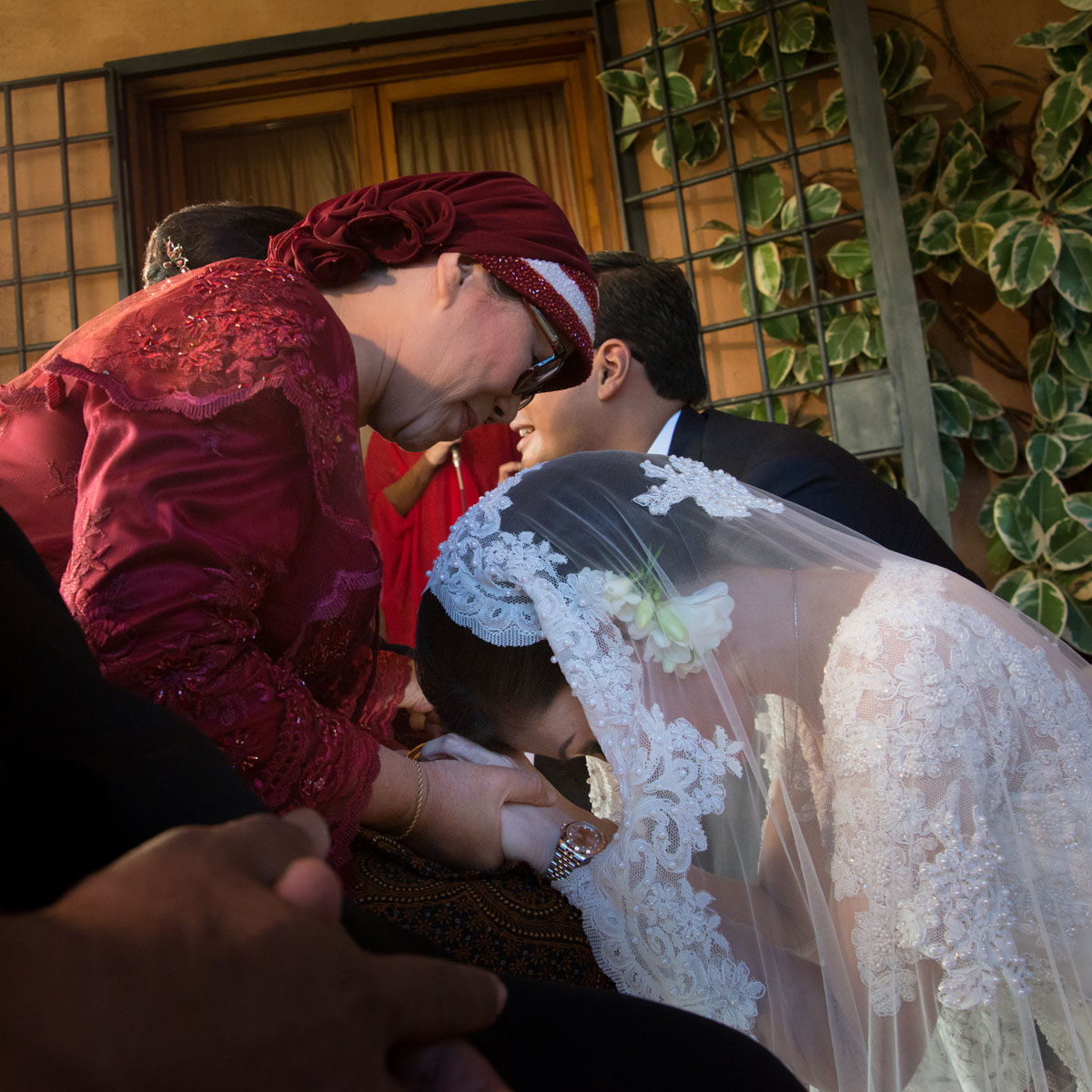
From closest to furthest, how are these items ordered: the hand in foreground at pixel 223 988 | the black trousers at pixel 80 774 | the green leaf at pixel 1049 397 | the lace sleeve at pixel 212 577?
the hand in foreground at pixel 223 988 → the black trousers at pixel 80 774 → the lace sleeve at pixel 212 577 → the green leaf at pixel 1049 397

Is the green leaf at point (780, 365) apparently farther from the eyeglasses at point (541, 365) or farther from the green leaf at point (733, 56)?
the eyeglasses at point (541, 365)

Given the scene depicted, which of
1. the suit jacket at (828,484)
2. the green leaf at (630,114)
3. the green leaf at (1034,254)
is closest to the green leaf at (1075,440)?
the green leaf at (1034,254)

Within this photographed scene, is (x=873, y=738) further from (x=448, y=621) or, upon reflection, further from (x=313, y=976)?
(x=313, y=976)

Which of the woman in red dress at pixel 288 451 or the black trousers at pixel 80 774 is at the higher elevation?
the woman in red dress at pixel 288 451

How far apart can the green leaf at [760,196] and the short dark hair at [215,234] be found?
206 centimetres

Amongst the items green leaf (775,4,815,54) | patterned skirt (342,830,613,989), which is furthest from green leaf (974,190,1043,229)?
patterned skirt (342,830,613,989)

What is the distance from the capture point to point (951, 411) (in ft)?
10.7

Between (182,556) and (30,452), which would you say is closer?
(182,556)

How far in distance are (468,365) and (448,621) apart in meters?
0.31

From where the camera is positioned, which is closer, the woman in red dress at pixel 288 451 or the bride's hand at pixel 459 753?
the woman in red dress at pixel 288 451

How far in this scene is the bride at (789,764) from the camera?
44.7 inches

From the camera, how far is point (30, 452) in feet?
3.49

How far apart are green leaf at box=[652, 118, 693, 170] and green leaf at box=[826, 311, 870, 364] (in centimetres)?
71

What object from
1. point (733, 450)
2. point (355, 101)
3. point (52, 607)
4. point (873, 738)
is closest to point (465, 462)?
point (733, 450)
